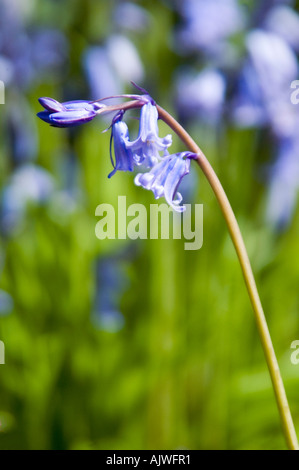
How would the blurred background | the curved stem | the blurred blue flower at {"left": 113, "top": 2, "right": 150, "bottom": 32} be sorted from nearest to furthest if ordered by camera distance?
1. the curved stem
2. the blurred background
3. the blurred blue flower at {"left": 113, "top": 2, "right": 150, "bottom": 32}

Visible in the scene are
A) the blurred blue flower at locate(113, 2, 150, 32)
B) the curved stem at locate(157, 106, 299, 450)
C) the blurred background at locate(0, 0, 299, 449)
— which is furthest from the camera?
the blurred blue flower at locate(113, 2, 150, 32)

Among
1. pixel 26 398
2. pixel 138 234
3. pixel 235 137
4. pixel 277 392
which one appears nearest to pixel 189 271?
pixel 138 234

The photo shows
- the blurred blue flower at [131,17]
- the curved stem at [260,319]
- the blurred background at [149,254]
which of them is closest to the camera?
the curved stem at [260,319]

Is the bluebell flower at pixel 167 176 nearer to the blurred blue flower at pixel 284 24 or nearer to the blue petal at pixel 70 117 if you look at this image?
the blue petal at pixel 70 117

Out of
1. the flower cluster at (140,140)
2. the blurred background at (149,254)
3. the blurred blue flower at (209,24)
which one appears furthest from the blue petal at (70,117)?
the blurred blue flower at (209,24)

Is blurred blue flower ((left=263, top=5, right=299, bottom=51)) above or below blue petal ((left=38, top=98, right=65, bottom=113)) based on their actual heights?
above

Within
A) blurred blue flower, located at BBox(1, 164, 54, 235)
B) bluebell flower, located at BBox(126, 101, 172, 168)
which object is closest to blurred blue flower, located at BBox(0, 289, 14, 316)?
blurred blue flower, located at BBox(1, 164, 54, 235)

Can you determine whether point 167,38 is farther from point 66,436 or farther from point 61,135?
point 66,436

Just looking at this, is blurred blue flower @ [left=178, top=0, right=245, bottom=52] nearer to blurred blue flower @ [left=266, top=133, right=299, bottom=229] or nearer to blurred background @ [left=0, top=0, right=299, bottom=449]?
blurred background @ [left=0, top=0, right=299, bottom=449]
